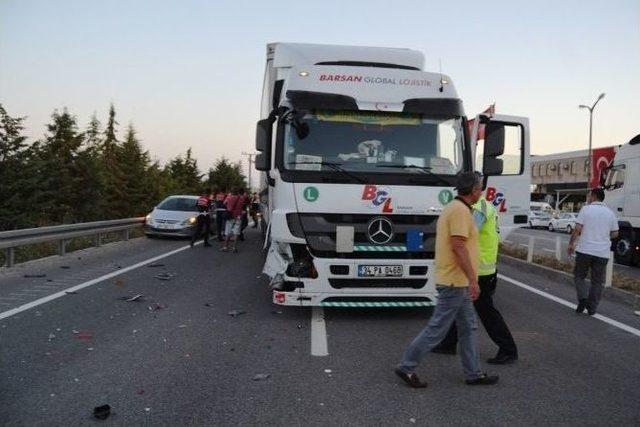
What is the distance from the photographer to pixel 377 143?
6938 mm

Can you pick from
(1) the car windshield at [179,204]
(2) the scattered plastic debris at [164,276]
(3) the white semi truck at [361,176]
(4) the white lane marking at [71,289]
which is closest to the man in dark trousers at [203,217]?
(1) the car windshield at [179,204]

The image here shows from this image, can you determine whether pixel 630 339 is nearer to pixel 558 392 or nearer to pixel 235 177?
pixel 558 392

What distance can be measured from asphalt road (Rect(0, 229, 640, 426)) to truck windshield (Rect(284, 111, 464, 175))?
1.88 metres

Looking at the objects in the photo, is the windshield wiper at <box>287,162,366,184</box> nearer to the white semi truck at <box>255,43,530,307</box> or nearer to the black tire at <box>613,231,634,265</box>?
the white semi truck at <box>255,43,530,307</box>

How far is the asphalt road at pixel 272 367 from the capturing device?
3.98 meters

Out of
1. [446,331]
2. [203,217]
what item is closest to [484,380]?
[446,331]

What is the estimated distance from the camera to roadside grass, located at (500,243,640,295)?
9562mm

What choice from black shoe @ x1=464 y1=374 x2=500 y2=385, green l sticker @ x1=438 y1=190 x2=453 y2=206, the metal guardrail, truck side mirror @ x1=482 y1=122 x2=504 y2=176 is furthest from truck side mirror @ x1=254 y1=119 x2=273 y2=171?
the metal guardrail

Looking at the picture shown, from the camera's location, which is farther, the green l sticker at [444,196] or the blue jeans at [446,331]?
the green l sticker at [444,196]


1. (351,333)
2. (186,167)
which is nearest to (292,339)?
(351,333)

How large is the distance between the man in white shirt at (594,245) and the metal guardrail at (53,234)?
379 inches

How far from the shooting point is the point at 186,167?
77875 millimetres

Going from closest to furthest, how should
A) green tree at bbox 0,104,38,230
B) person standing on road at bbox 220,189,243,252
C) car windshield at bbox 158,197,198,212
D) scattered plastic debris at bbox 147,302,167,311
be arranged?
scattered plastic debris at bbox 147,302,167,311 → person standing on road at bbox 220,189,243,252 → car windshield at bbox 158,197,198,212 → green tree at bbox 0,104,38,230

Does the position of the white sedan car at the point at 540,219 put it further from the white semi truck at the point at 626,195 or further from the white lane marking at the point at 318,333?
the white lane marking at the point at 318,333
